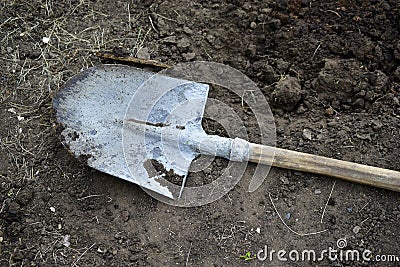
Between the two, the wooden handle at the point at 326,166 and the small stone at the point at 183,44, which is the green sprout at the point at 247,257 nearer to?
the wooden handle at the point at 326,166

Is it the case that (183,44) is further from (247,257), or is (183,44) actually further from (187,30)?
(247,257)

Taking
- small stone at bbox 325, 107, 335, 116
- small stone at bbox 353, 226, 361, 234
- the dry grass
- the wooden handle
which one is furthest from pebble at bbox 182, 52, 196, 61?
small stone at bbox 353, 226, 361, 234

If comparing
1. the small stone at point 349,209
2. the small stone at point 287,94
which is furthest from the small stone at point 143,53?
the small stone at point 349,209

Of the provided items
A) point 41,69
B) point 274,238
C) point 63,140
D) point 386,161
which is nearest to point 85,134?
point 63,140

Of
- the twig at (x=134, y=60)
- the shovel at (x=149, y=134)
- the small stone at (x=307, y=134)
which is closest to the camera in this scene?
the shovel at (x=149, y=134)


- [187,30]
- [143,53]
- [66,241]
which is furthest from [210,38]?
[66,241]

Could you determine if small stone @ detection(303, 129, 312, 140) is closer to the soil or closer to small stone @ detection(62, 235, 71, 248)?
the soil

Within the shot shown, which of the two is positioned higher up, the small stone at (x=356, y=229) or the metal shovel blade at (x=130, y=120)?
the metal shovel blade at (x=130, y=120)

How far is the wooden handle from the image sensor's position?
95.6 inches

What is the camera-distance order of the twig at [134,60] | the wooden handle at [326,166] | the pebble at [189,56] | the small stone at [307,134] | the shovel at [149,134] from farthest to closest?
1. the pebble at [189,56]
2. the twig at [134,60]
3. the small stone at [307,134]
4. the shovel at [149,134]
5. the wooden handle at [326,166]

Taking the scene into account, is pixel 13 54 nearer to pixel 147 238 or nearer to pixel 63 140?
pixel 63 140

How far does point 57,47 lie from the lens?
10.2 ft

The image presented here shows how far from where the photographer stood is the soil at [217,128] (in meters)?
2.48

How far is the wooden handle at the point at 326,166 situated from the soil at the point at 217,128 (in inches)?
3.0
